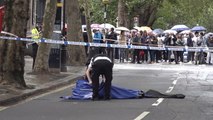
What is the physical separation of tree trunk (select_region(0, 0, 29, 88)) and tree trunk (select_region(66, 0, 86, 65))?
10934 mm

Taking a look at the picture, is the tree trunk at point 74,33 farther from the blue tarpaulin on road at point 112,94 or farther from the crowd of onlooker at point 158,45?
the blue tarpaulin on road at point 112,94

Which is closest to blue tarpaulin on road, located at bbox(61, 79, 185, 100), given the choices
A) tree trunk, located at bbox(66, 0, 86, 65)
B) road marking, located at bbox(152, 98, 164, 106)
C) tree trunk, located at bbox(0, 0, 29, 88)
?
road marking, located at bbox(152, 98, 164, 106)

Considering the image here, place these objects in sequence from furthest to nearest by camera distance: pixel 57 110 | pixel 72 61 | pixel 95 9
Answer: pixel 95 9 < pixel 72 61 < pixel 57 110

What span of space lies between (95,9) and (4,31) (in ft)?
132

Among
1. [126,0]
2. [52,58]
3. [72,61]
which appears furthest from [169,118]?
[126,0]

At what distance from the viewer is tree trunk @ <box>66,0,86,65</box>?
85.9 ft

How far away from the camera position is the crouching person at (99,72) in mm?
13406

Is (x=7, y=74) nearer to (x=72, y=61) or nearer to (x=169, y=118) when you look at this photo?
(x=169, y=118)

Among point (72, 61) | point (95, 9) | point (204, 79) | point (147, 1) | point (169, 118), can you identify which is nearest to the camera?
point (169, 118)

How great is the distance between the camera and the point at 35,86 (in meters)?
16.0

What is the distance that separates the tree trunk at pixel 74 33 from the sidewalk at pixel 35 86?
5051mm

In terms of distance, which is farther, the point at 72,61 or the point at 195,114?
the point at 72,61

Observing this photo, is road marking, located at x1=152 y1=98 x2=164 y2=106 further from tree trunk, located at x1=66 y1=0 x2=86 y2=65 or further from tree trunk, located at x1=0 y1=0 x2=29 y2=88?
tree trunk, located at x1=66 y1=0 x2=86 y2=65

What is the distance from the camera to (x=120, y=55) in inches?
1271
